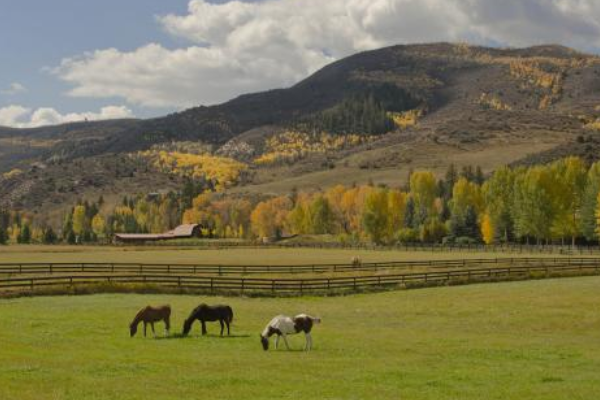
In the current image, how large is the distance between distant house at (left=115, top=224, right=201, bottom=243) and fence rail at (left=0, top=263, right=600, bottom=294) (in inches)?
5086

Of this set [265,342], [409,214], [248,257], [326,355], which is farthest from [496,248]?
[326,355]

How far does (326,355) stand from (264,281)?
1204 inches

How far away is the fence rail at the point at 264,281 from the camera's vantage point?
162ft

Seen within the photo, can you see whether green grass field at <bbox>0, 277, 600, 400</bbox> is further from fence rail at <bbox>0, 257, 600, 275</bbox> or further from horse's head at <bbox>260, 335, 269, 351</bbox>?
fence rail at <bbox>0, 257, 600, 275</bbox>

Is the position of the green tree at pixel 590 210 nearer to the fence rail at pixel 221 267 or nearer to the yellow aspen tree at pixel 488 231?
the yellow aspen tree at pixel 488 231

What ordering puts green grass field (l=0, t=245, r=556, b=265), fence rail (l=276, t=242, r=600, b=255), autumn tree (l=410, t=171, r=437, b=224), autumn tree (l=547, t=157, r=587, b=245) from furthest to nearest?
autumn tree (l=410, t=171, r=437, b=224)
autumn tree (l=547, t=157, r=587, b=245)
fence rail (l=276, t=242, r=600, b=255)
green grass field (l=0, t=245, r=556, b=265)

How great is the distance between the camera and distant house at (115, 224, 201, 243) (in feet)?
604

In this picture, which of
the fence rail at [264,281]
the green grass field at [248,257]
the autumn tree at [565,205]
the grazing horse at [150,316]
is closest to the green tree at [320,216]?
the green grass field at [248,257]

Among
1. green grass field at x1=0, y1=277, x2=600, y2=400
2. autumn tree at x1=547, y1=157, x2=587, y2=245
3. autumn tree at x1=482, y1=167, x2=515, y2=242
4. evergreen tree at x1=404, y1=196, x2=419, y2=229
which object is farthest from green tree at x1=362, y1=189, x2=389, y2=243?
green grass field at x1=0, y1=277, x2=600, y2=400

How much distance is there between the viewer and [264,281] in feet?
180

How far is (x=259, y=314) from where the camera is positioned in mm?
38594

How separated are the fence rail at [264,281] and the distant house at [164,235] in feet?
424

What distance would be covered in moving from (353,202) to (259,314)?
467 feet

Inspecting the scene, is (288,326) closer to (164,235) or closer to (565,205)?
(565,205)
